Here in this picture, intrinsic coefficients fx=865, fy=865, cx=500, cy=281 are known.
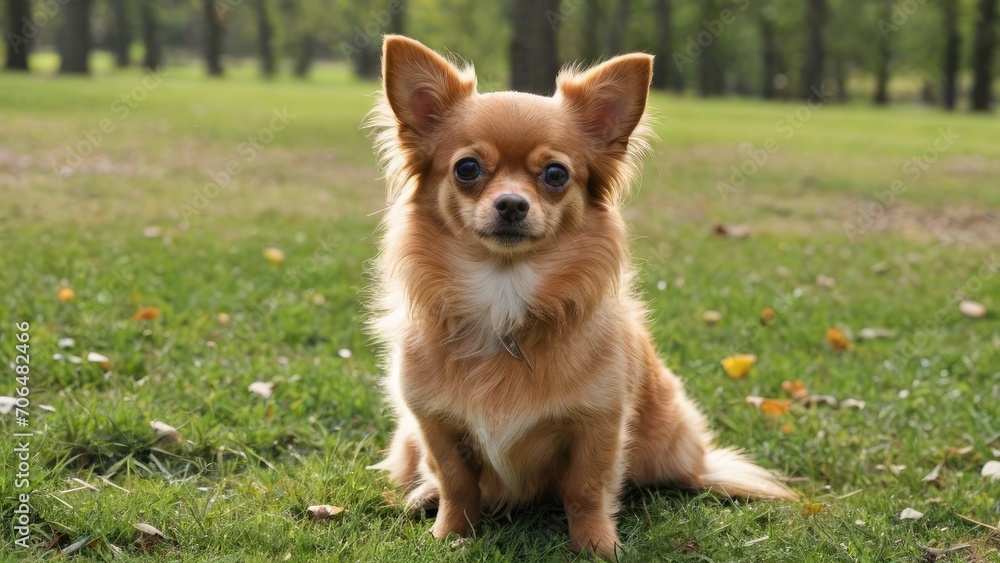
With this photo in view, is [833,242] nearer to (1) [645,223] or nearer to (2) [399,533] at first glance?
(1) [645,223]

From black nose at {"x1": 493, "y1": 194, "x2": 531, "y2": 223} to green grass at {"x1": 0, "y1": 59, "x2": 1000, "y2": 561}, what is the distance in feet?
3.55

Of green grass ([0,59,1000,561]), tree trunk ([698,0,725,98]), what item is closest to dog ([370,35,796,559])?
green grass ([0,59,1000,561])

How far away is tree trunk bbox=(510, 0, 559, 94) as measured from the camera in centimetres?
1074

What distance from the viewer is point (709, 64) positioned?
34.6 meters

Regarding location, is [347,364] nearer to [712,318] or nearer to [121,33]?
[712,318]

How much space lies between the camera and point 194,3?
47656 mm

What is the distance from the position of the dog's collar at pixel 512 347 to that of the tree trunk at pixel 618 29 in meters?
27.0

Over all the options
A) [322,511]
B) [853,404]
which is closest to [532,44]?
[853,404]

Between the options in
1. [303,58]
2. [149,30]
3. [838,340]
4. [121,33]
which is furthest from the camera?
[303,58]

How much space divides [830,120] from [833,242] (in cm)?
1395

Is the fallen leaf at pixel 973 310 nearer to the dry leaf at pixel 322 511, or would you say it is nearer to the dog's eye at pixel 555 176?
the dog's eye at pixel 555 176

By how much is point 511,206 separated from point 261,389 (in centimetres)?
187

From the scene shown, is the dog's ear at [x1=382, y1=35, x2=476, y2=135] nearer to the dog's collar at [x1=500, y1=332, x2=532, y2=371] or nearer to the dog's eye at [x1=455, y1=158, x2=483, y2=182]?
the dog's eye at [x1=455, y1=158, x2=483, y2=182]

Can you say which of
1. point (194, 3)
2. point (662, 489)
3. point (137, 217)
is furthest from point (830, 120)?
point (194, 3)
